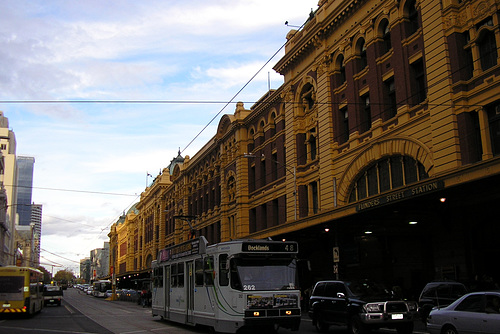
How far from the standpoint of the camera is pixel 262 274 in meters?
16.8

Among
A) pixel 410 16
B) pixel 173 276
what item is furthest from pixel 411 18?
pixel 173 276

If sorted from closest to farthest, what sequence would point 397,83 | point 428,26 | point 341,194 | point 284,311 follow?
point 284,311 < point 428,26 < point 397,83 < point 341,194

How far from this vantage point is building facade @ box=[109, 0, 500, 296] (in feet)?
72.2

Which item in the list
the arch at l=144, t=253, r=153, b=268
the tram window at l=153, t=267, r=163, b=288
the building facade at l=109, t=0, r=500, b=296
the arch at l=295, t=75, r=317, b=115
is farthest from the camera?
the arch at l=144, t=253, r=153, b=268

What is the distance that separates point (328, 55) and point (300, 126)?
5570 millimetres

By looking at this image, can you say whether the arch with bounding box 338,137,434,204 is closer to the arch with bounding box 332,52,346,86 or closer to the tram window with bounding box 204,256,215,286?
the arch with bounding box 332,52,346,86

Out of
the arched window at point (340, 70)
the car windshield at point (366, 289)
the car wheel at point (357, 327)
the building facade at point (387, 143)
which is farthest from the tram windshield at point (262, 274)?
the arched window at point (340, 70)

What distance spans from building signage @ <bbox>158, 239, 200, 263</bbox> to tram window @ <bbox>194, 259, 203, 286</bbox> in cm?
39

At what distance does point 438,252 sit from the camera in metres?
25.0

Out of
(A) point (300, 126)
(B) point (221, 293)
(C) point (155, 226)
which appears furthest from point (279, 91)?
(C) point (155, 226)

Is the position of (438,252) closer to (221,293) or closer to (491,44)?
(491,44)

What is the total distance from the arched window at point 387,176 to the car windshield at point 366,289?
8777 mm

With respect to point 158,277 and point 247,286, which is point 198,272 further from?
point 158,277

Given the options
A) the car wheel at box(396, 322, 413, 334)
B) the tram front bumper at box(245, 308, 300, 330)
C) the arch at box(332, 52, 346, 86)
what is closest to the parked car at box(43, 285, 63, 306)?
the arch at box(332, 52, 346, 86)
